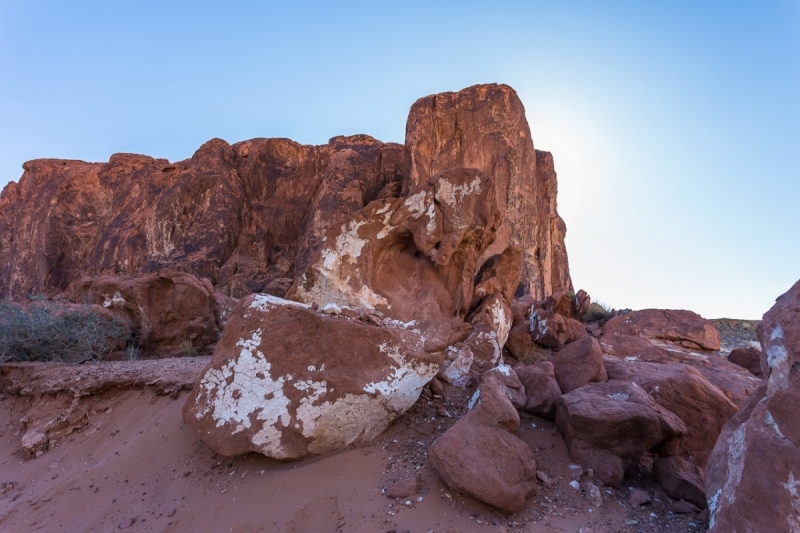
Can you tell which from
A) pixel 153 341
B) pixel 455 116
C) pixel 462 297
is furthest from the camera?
pixel 455 116

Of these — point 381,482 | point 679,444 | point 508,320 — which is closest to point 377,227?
point 508,320

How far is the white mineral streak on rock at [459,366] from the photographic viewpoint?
5.07 m

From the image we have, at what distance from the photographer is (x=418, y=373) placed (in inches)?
155

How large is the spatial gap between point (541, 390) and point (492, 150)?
721 inches

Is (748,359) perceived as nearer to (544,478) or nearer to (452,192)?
(452,192)

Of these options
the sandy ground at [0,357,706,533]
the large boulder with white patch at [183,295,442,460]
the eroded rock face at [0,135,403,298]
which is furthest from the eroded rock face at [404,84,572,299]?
the large boulder with white patch at [183,295,442,460]

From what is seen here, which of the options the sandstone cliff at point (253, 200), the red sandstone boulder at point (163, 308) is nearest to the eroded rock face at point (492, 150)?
the sandstone cliff at point (253, 200)

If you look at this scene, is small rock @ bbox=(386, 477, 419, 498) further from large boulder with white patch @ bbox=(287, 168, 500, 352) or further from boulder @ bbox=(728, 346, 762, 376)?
boulder @ bbox=(728, 346, 762, 376)

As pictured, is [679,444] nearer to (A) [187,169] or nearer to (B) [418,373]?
(B) [418,373]

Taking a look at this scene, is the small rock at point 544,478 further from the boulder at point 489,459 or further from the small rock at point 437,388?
the small rock at point 437,388

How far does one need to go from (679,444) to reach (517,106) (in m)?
20.4

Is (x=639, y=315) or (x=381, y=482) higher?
(x=639, y=315)

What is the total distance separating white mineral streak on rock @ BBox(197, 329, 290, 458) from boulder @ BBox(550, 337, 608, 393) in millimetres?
2716

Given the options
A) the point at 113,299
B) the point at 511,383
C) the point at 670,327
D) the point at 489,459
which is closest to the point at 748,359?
the point at 670,327
